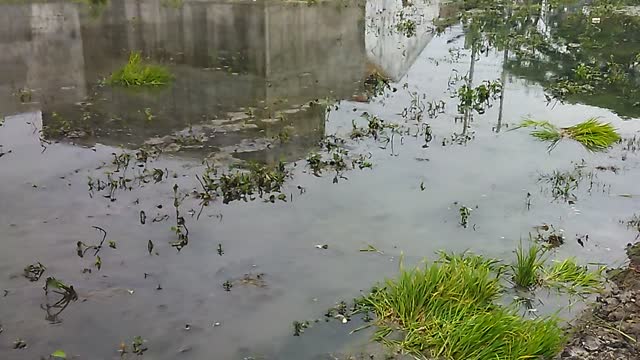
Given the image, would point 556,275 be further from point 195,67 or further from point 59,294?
point 195,67

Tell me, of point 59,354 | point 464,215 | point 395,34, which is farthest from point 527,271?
point 395,34

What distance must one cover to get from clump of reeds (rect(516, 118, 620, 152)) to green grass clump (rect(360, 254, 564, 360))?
433 cm

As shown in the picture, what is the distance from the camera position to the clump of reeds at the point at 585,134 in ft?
29.1

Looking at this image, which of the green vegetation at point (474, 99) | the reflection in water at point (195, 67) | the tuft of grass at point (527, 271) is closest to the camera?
the tuft of grass at point (527, 271)

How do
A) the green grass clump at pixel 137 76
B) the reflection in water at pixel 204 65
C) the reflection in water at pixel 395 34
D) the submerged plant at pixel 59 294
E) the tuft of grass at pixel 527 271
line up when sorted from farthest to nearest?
the reflection in water at pixel 395 34, the green grass clump at pixel 137 76, the reflection in water at pixel 204 65, the tuft of grass at pixel 527 271, the submerged plant at pixel 59 294

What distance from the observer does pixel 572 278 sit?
544 centimetres

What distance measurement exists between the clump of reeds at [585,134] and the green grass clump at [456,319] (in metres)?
4.33

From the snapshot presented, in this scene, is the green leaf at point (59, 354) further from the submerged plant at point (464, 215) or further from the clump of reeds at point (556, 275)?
the submerged plant at point (464, 215)

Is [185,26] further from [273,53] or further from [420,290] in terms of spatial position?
[420,290]

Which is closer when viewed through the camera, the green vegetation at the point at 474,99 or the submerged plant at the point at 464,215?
the submerged plant at the point at 464,215

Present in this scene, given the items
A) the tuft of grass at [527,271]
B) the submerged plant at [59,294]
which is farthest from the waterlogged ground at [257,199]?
the tuft of grass at [527,271]

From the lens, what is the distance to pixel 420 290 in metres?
4.95

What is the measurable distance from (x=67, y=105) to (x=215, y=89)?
2541 millimetres

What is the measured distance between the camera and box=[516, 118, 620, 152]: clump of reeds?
29.1ft
